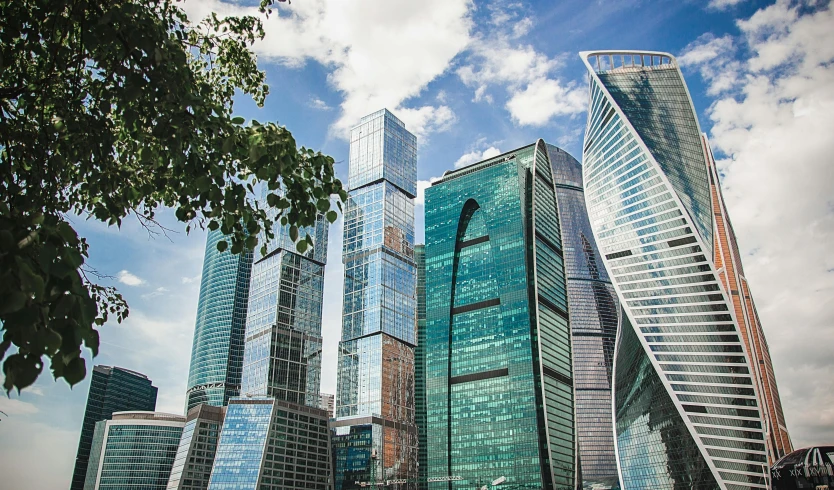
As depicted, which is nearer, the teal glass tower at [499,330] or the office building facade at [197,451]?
the teal glass tower at [499,330]

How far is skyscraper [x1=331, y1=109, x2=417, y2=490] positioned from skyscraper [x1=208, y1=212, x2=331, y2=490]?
7.07m

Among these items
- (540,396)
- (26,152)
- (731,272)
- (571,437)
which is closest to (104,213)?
(26,152)

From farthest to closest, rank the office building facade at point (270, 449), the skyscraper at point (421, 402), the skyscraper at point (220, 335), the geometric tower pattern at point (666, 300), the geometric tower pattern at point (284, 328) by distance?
1. the skyscraper at point (220, 335)
2. the skyscraper at point (421, 402)
3. the geometric tower pattern at point (284, 328)
4. the office building facade at point (270, 449)
5. the geometric tower pattern at point (666, 300)

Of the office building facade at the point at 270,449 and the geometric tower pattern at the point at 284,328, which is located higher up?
the geometric tower pattern at the point at 284,328

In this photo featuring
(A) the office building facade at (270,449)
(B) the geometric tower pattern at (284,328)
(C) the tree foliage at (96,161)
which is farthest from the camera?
(B) the geometric tower pattern at (284,328)

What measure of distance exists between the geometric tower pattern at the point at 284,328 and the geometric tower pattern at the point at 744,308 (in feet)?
305

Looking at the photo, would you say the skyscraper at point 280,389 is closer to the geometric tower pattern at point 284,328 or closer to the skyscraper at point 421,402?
the geometric tower pattern at point 284,328

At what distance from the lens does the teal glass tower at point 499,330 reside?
404 ft

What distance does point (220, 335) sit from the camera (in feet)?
625

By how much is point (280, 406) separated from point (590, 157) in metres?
82.9

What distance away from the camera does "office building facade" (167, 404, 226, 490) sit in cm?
13288

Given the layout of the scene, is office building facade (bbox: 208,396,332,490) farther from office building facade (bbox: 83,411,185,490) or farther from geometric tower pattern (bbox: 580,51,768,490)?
geometric tower pattern (bbox: 580,51,768,490)

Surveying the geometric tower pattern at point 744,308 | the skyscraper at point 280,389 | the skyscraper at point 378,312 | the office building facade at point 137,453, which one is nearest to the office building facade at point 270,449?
the skyscraper at point 280,389

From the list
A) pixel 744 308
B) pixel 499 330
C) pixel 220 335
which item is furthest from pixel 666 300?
pixel 220 335
